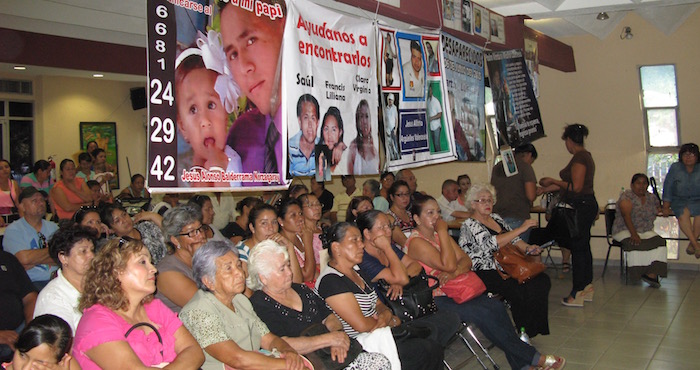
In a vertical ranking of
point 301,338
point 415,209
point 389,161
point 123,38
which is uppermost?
point 123,38

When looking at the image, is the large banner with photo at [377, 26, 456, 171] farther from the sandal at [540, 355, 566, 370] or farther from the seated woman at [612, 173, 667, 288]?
the seated woman at [612, 173, 667, 288]

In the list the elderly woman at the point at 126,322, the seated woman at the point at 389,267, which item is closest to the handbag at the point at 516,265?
the seated woman at the point at 389,267

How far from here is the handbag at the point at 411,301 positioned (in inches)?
184

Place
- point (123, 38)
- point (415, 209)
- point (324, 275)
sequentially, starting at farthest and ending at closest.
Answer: point (123, 38) < point (415, 209) < point (324, 275)

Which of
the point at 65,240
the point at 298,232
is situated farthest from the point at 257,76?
the point at 65,240

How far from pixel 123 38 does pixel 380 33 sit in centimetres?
501

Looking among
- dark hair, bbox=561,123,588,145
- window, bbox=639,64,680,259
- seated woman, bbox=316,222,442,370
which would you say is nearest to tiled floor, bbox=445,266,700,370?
seated woman, bbox=316,222,442,370

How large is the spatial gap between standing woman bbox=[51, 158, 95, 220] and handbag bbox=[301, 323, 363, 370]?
5280 millimetres

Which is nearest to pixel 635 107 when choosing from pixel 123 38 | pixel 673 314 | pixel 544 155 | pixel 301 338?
pixel 544 155

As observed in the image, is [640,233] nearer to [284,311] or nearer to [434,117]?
[434,117]

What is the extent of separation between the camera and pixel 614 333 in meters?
6.38

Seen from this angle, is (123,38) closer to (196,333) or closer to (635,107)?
(196,333)

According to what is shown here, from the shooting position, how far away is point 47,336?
2.66m

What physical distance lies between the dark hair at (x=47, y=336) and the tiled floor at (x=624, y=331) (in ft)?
10.5
